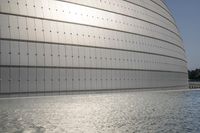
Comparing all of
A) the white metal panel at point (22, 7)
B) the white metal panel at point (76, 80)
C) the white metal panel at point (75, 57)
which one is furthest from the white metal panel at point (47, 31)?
the white metal panel at point (76, 80)

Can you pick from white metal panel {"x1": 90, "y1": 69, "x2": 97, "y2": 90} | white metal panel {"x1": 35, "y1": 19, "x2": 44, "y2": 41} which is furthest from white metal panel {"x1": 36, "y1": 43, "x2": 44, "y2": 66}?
white metal panel {"x1": 90, "y1": 69, "x2": 97, "y2": 90}

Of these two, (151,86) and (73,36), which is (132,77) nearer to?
(151,86)

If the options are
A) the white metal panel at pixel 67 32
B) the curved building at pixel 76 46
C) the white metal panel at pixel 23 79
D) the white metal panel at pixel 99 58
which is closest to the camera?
the white metal panel at pixel 23 79

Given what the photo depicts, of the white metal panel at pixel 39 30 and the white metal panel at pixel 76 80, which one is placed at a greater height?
the white metal panel at pixel 39 30

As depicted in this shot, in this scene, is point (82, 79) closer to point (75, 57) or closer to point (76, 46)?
point (75, 57)

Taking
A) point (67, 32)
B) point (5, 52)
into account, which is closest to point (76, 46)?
point (67, 32)

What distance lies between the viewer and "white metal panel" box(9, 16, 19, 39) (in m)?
25.0

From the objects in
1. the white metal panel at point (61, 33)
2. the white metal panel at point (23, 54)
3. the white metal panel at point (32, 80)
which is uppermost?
the white metal panel at point (61, 33)

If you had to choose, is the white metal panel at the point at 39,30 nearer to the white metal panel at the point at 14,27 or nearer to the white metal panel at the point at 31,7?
the white metal panel at the point at 31,7

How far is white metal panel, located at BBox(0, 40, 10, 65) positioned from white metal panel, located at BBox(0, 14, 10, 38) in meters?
0.47

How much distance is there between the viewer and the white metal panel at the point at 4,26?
24.7 m

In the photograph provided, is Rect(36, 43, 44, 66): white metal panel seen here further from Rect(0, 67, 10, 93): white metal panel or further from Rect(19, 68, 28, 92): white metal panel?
Rect(0, 67, 10, 93): white metal panel

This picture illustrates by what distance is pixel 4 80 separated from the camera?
79.8 feet

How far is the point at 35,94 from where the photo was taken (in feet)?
84.5
